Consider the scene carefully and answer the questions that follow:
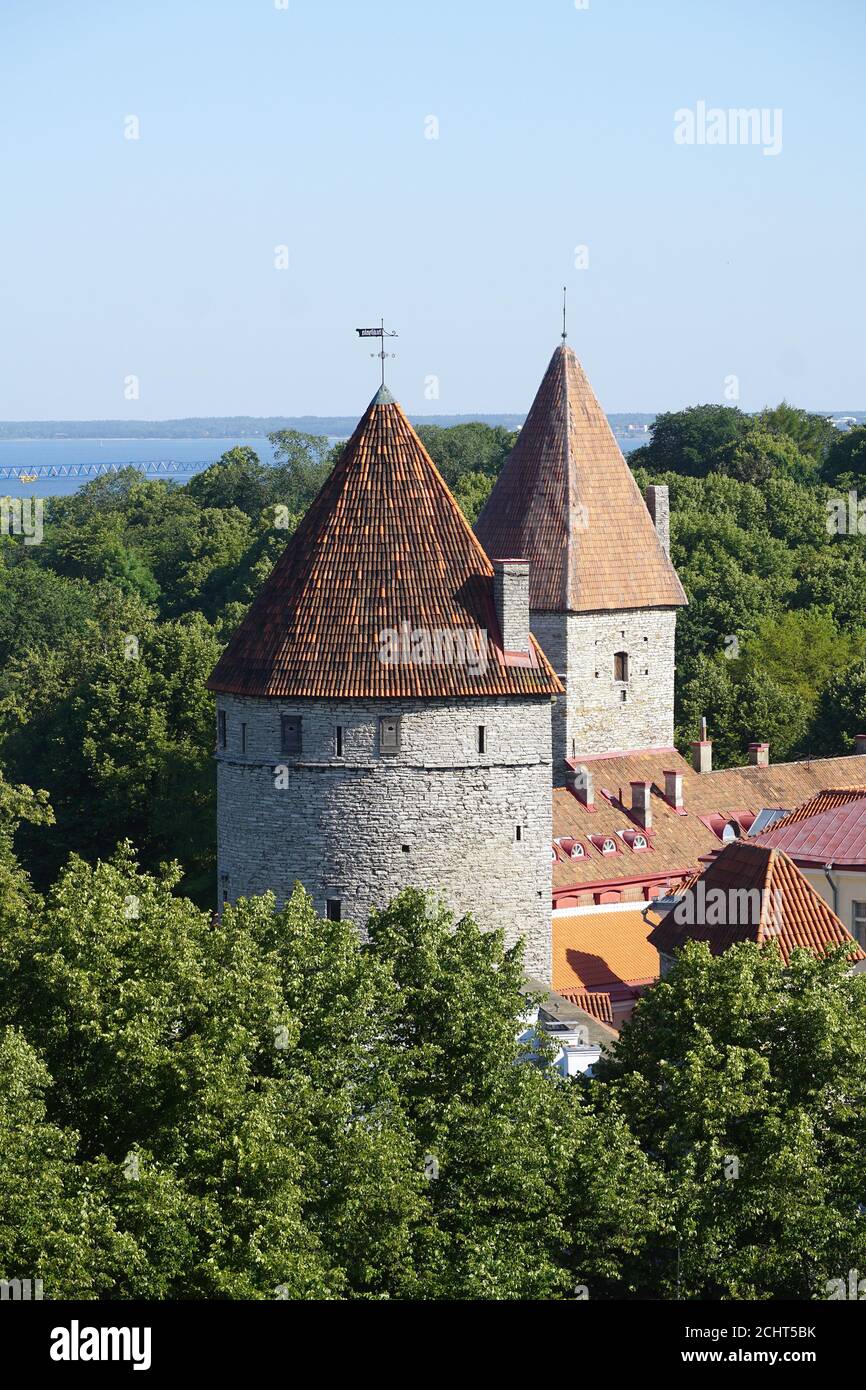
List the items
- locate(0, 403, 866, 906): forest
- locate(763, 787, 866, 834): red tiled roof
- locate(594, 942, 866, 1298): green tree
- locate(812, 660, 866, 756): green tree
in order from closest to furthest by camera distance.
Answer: locate(594, 942, 866, 1298): green tree, locate(763, 787, 866, 834): red tiled roof, locate(0, 403, 866, 906): forest, locate(812, 660, 866, 756): green tree

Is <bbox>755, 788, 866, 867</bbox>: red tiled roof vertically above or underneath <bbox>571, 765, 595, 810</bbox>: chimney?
above

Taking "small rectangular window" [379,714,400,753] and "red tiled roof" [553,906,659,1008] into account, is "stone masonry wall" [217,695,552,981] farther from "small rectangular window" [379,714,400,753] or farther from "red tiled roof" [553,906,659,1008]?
"red tiled roof" [553,906,659,1008]

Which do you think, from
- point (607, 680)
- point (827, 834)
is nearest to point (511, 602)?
point (827, 834)

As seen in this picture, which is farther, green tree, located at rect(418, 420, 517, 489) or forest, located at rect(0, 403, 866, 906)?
green tree, located at rect(418, 420, 517, 489)

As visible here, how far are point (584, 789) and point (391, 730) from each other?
1624 centimetres

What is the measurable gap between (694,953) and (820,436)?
351ft

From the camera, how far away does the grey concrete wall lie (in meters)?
61.9

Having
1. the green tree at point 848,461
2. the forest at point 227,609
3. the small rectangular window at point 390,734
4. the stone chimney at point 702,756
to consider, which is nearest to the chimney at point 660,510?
the stone chimney at point 702,756

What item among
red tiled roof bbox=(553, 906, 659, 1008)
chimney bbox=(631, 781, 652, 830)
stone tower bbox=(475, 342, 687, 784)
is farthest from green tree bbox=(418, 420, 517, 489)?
red tiled roof bbox=(553, 906, 659, 1008)

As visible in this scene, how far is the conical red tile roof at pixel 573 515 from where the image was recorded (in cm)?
6194

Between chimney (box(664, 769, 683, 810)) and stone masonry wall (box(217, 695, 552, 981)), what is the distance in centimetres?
1671

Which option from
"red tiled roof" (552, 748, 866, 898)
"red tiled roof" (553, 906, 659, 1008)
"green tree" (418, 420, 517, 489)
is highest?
"green tree" (418, 420, 517, 489)
